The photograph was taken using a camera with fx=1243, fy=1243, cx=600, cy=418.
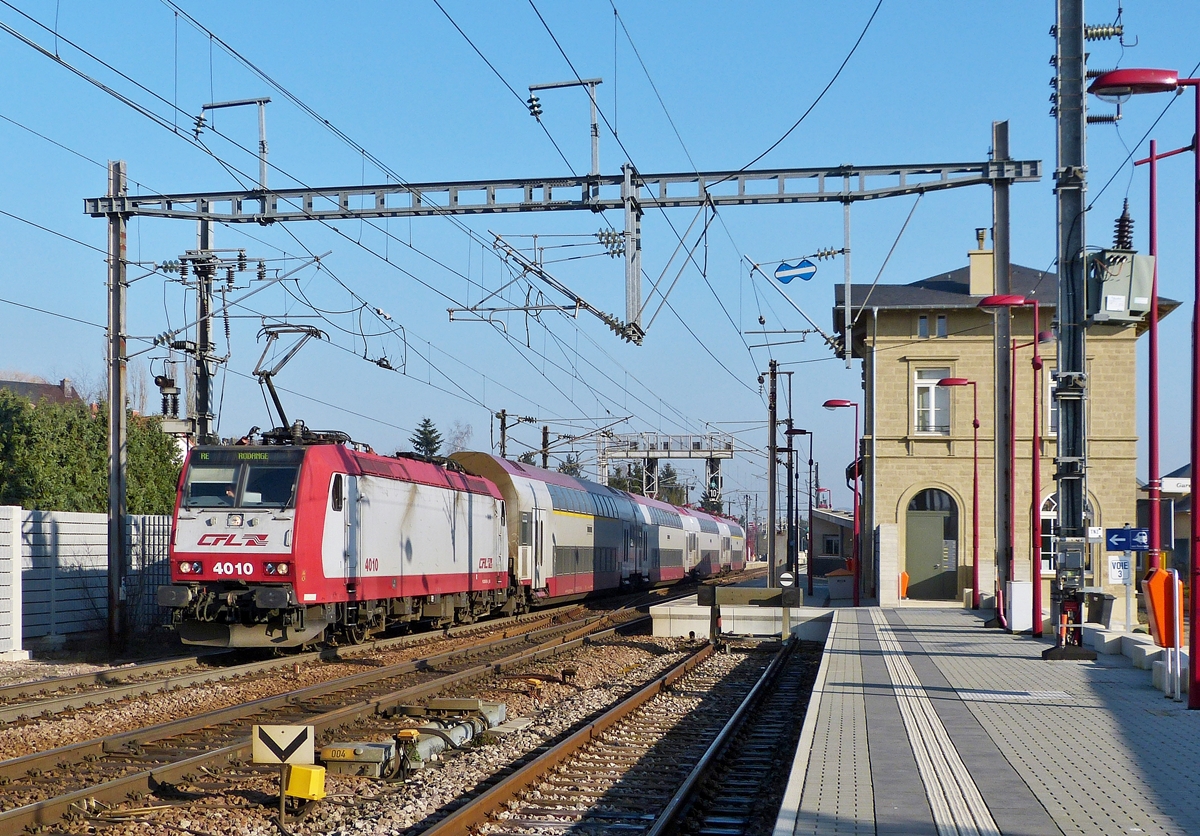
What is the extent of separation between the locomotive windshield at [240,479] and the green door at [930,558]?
2400cm

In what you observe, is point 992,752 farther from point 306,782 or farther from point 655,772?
point 306,782

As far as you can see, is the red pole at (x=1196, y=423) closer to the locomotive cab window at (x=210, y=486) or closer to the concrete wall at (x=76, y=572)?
the locomotive cab window at (x=210, y=486)

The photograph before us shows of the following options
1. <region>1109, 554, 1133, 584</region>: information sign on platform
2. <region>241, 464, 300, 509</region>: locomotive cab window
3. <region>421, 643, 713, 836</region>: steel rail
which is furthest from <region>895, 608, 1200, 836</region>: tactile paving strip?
<region>241, 464, 300, 509</region>: locomotive cab window

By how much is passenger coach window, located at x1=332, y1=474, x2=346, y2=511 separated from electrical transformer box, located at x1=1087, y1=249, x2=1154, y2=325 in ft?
36.3

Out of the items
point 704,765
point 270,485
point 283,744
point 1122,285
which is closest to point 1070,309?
point 1122,285

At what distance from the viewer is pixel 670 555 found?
168ft

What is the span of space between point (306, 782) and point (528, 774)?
2267 millimetres

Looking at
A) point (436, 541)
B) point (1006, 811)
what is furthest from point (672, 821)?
point (436, 541)

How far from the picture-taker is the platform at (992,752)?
755 centimetres

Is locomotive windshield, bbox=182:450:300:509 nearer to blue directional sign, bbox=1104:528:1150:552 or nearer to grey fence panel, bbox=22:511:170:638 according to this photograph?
grey fence panel, bbox=22:511:170:638

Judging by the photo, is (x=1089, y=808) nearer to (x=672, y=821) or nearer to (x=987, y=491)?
(x=672, y=821)

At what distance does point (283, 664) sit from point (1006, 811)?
41.5 feet

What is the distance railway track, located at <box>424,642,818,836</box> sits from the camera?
29.7ft

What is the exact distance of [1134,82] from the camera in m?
12.3
